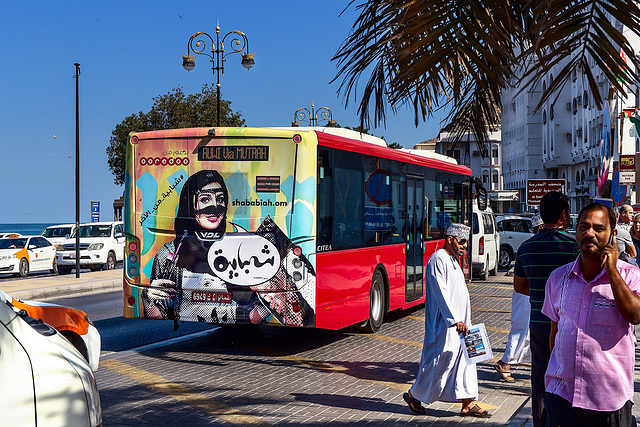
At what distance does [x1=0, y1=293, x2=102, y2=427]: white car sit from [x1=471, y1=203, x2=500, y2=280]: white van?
20637 mm

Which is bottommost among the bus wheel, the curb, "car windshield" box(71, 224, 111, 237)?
the curb

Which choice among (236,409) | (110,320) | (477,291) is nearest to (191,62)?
(477,291)

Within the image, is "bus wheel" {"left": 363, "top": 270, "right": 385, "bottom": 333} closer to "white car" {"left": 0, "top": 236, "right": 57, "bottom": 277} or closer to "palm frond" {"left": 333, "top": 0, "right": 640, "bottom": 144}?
"palm frond" {"left": 333, "top": 0, "right": 640, "bottom": 144}

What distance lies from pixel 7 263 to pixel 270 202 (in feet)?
71.9

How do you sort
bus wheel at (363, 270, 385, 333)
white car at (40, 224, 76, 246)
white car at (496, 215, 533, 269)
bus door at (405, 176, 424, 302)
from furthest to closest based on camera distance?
white car at (40, 224, 76, 246) → white car at (496, 215, 533, 269) → bus door at (405, 176, 424, 302) → bus wheel at (363, 270, 385, 333)

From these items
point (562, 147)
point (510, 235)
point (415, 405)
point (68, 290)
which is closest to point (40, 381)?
point (415, 405)

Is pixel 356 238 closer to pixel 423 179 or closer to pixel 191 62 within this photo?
pixel 423 179

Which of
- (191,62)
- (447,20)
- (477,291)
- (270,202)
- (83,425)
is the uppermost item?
(191,62)

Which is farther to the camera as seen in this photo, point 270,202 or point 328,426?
point 270,202

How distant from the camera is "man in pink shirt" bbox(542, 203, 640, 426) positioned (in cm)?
387

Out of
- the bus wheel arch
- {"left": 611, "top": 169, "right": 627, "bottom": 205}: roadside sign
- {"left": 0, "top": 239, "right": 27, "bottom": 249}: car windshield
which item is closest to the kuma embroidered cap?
the bus wheel arch

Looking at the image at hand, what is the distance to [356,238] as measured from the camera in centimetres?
1213

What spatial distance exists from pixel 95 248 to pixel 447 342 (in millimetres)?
27172

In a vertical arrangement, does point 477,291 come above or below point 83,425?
below
